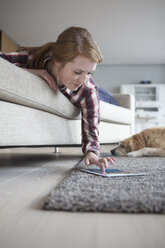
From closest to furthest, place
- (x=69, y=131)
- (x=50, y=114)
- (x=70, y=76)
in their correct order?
(x=70, y=76) → (x=50, y=114) → (x=69, y=131)

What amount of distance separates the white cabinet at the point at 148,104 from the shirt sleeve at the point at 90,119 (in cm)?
736

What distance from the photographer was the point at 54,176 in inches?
43.4

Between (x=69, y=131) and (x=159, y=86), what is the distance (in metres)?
7.98

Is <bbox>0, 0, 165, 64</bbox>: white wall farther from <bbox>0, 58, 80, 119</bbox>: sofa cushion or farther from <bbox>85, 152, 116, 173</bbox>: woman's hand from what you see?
<bbox>85, 152, 116, 173</bbox>: woman's hand

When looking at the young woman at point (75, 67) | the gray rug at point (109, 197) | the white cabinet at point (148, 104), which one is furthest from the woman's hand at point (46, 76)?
the white cabinet at point (148, 104)

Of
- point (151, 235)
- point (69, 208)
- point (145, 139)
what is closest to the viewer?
point (151, 235)

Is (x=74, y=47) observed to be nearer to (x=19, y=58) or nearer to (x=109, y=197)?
(x=19, y=58)

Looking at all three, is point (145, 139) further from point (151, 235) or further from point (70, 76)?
point (151, 235)

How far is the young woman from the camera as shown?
124 centimetres

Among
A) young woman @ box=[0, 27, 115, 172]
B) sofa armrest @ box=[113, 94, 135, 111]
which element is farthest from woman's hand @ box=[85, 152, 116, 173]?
sofa armrest @ box=[113, 94, 135, 111]

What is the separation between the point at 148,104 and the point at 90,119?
313 inches

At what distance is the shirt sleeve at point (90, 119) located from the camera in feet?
4.87
